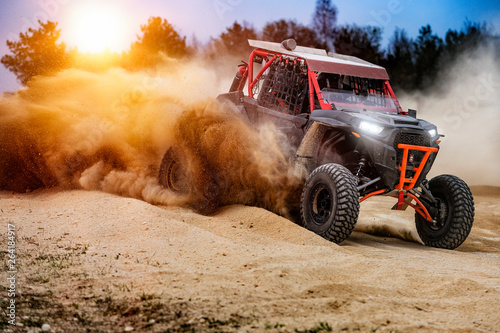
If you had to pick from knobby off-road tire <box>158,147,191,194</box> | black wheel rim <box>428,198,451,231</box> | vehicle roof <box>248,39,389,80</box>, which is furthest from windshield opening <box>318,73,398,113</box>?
knobby off-road tire <box>158,147,191,194</box>

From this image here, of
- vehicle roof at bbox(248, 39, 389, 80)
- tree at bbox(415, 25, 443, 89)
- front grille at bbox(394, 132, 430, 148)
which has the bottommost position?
front grille at bbox(394, 132, 430, 148)

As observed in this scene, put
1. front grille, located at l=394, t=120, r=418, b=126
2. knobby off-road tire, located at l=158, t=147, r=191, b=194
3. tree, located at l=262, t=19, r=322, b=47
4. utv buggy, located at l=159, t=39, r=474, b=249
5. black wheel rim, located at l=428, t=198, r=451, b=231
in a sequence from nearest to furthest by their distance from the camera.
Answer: utv buggy, located at l=159, t=39, r=474, b=249 → front grille, located at l=394, t=120, r=418, b=126 → black wheel rim, located at l=428, t=198, r=451, b=231 → knobby off-road tire, located at l=158, t=147, r=191, b=194 → tree, located at l=262, t=19, r=322, b=47

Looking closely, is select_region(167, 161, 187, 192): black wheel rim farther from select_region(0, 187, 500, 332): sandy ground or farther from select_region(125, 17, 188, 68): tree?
select_region(125, 17, 188, 68): tree

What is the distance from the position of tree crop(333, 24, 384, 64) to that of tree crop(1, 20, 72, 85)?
50.3ft

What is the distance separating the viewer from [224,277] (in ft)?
12.8

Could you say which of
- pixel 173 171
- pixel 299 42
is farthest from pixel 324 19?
pixel 173 171

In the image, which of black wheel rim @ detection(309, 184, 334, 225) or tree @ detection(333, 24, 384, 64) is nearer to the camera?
black wheel rim @ detection(309, 184, 334, 225)

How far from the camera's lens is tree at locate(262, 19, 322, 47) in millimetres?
31294

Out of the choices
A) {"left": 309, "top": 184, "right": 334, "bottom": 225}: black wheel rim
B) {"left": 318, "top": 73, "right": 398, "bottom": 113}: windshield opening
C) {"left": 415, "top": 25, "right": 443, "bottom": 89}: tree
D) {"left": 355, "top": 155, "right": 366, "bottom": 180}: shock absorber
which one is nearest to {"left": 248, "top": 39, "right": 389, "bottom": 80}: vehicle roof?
{"left": 318, "top": 73, "right": 398, "bottom": 113}: windshield opening

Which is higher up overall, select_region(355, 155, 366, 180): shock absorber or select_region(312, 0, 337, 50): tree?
select_region(312, 0, 337, 50): tree

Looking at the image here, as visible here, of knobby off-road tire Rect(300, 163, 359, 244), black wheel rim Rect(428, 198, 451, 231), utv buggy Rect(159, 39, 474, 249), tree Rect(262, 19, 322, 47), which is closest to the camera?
knobby off-road tire Rect(300, 163, 359, 244)

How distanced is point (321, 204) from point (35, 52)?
2463 centimetres

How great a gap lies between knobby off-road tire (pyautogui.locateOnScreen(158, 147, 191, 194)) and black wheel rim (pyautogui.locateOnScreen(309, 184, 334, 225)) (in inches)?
101

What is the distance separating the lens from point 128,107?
9.02 m
